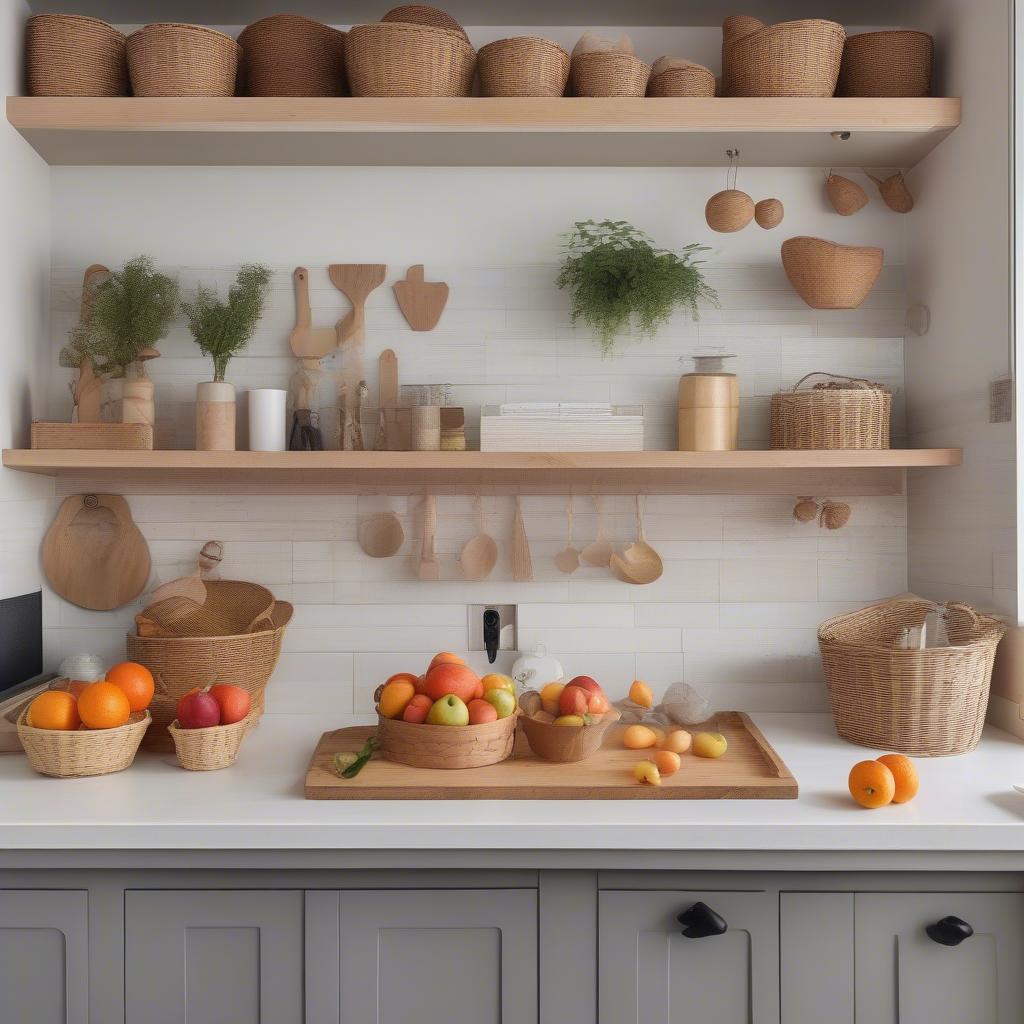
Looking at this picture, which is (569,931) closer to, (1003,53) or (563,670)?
(563,670)

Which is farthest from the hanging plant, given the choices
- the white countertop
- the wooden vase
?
the white countertop

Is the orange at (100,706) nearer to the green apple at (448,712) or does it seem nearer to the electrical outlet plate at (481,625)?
the green apple at (448,712)

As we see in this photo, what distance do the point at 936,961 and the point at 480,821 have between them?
0.80 metres

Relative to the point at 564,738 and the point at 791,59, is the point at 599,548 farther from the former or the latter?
the point at 791,59

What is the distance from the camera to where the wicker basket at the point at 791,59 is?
2.11 m

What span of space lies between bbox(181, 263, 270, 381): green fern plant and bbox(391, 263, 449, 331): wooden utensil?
332 mm

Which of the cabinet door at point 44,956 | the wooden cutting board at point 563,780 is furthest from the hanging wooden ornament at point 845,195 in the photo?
A: the cabinet door at point 44,956

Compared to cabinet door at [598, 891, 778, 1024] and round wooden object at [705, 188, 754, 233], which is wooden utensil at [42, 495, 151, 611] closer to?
cabinet door at [598, 891, 778, 1024]

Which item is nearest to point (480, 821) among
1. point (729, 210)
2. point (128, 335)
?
point (128, 335)

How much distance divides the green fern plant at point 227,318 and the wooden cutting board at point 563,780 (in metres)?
0.93

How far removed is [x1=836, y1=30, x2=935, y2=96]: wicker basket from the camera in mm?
2168

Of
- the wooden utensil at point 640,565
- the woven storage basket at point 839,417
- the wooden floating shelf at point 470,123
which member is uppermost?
the wooden floating shelf at point 470,123

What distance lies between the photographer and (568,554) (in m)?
Answer: 2.36

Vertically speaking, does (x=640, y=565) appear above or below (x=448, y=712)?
above
